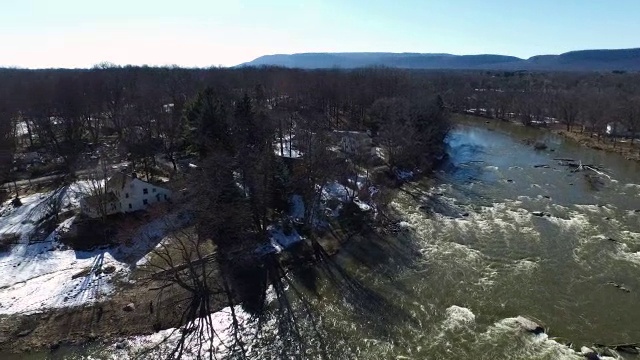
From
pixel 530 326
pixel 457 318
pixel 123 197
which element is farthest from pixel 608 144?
pixel 123 197

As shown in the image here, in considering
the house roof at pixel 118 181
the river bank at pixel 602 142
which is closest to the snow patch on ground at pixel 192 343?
the house roof at pixel 118 181

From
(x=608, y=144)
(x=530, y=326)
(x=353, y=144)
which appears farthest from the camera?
(x=608, y=144)

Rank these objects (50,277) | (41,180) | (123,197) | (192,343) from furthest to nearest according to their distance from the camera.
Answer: (41,180) < (123,197) < (50,277) < (192,343)

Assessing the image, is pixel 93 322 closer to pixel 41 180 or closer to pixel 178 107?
pixel 41 180

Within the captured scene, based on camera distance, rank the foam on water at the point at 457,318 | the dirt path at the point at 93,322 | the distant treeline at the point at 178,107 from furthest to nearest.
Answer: the distant treeline at the point at 178,107 → the foam on water at the point at 457,318 → the dirt path at the point at 93,322

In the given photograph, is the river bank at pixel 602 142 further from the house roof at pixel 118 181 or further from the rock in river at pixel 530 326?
the house roof at pixel 118 181

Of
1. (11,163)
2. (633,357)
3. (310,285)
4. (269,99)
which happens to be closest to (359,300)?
(310,285)
